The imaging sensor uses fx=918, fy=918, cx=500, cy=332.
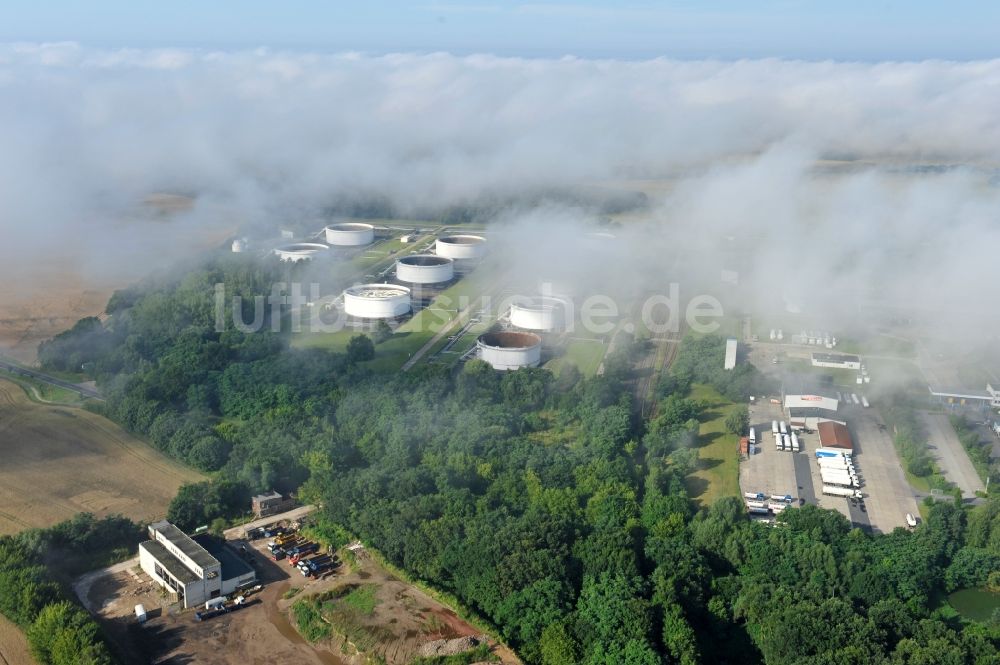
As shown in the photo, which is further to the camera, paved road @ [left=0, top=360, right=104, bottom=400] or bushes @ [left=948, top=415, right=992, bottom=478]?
paved road @ [left=0, top=360, right=104, bottom=400]

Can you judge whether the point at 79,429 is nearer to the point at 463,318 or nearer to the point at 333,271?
the point at 463,318

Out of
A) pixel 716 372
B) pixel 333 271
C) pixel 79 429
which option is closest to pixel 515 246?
pixel 333 271

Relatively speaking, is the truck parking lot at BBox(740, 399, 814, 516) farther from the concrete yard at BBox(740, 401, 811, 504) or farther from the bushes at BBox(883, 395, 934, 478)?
the bushes at BBox(883, 395, 934, 478)

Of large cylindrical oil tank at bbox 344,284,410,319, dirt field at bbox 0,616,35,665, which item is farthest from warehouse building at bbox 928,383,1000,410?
dirt field at bbox 0,616,35,665

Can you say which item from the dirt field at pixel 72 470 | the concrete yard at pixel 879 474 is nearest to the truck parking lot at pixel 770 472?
the concrete yard at pixel 879 474

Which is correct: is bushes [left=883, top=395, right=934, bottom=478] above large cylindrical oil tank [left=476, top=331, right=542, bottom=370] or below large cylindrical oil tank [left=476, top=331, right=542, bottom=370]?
below
